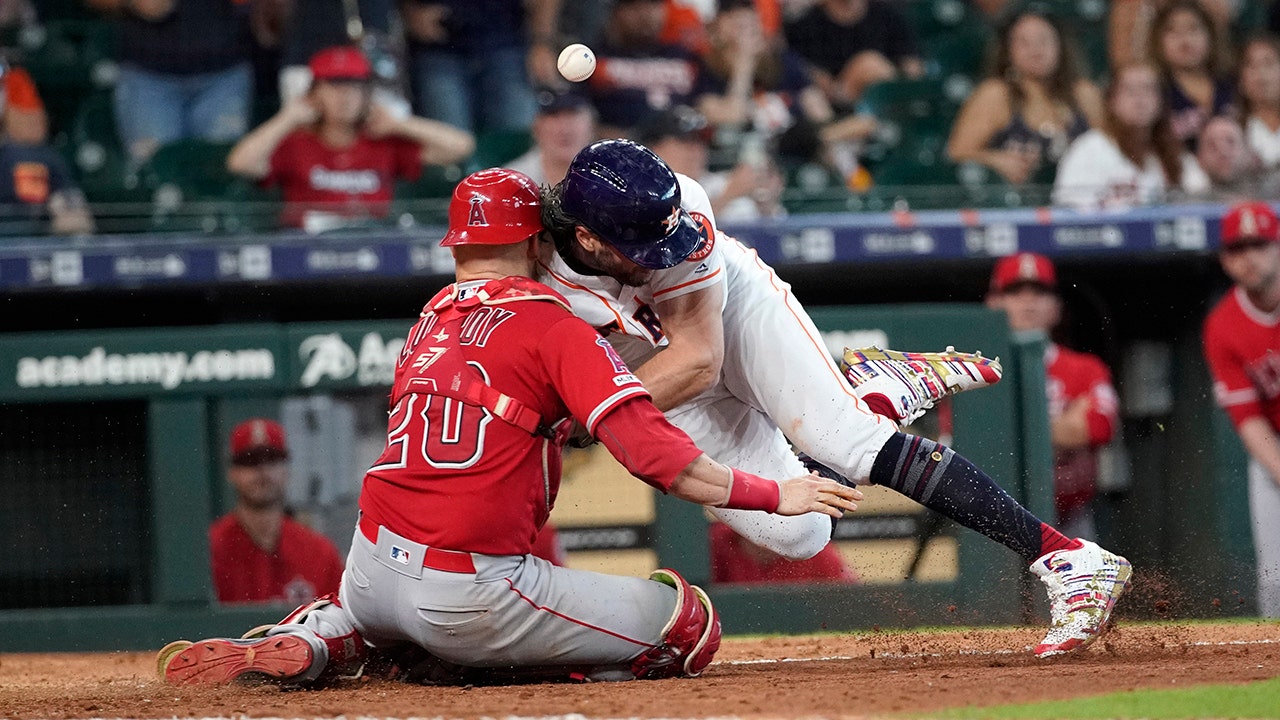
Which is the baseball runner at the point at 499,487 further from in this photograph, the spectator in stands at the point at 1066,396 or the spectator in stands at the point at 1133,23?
the spectator in stands at the point at 1133,23

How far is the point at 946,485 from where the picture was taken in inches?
166

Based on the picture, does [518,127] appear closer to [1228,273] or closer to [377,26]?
[377,26]

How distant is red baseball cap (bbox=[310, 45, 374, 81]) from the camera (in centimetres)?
700

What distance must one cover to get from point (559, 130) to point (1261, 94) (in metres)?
3.81

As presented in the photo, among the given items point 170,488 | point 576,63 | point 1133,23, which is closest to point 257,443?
point 170,488

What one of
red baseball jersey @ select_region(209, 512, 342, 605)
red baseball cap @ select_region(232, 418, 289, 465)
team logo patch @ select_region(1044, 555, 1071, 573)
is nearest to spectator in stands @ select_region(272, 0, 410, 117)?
red baseball cap @ select_region(232, 418, 289, 465)

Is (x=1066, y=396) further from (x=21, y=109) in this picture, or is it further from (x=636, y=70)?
(x=21, y=109)

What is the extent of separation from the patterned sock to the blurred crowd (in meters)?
2.78

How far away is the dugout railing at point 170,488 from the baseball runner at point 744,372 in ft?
5.23

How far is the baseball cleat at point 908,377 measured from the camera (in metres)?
4.53

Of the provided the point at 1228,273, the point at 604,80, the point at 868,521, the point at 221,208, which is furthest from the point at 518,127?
the point at 1228,273

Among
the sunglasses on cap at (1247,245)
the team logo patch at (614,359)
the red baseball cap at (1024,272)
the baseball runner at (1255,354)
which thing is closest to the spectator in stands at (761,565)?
the red baseball cap at (1024,272)

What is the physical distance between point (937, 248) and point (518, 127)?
7.51 feet

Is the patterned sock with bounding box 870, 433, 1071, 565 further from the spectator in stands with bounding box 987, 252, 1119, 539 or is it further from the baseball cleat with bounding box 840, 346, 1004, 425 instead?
the spectator in stands with bounding box 987, 252, 1119, 539
